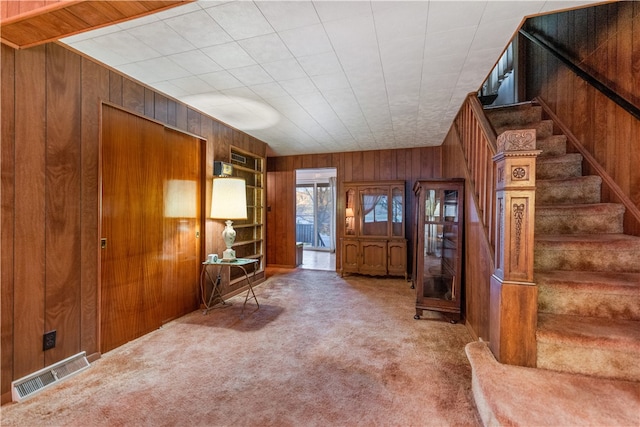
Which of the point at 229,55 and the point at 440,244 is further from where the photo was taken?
the point at 440,244

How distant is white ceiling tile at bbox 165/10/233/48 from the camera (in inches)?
67.2

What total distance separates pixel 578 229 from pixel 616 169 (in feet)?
1.93

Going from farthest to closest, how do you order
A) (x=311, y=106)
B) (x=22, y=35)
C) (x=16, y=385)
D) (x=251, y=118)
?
1. (x=251, y=118)
2. (x=311, y=106)
3. (x=16, y=385)
4. (x=22, y=35)

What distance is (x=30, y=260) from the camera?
5.88 feet

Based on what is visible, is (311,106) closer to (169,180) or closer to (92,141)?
(169,180)

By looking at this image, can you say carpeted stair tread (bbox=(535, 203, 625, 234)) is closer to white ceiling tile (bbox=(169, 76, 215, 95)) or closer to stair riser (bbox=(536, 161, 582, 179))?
stair riser (bbox=(536, 161, 582, 179))

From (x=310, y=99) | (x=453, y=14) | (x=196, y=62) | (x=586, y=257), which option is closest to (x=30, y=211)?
(x=196, y=62)

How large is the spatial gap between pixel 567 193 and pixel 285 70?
2.75m

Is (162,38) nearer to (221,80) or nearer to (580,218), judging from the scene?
(221,80)

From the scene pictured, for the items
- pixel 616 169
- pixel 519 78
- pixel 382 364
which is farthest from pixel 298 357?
pixel 519 78

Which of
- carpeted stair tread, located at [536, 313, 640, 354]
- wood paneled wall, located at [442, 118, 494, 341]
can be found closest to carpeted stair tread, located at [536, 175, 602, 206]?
wood paneled wall, located at [442, 118, 494, 341]

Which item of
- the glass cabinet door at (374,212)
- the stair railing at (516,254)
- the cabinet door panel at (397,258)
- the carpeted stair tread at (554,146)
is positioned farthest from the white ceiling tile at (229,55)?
the cabinet door panel at (397,258)

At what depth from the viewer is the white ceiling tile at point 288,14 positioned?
5.25 ft

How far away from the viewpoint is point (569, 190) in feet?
7.83
